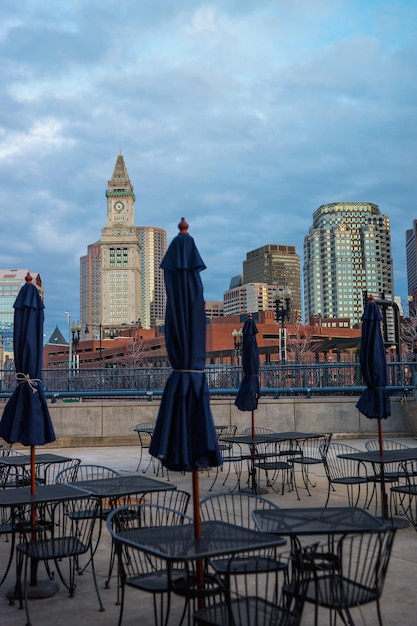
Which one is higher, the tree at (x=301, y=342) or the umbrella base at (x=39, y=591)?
the tree at (x=301, y=342)

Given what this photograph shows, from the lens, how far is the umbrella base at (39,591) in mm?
5852

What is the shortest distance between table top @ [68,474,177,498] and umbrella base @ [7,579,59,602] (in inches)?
37.4

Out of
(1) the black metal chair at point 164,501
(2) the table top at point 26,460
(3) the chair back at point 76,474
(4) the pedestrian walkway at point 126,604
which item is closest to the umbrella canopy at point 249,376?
(1) the black metal chair at point 164,501

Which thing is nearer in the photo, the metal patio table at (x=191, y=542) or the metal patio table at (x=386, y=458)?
the metal patio table at (x=191, y=542)

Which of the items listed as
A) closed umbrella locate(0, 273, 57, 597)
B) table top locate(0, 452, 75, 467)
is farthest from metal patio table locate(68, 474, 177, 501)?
table top locate(0, 452, 75, 467)

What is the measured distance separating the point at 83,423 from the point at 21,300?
12482 millimetres

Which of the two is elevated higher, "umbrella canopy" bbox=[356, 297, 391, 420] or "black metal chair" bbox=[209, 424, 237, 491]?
"umbrella canopy" bbox=[356, 297, 391, 420]

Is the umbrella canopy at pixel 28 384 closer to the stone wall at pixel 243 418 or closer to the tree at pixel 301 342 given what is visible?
the stone wall at pixel 243 418

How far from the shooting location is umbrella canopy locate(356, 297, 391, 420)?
9.40m

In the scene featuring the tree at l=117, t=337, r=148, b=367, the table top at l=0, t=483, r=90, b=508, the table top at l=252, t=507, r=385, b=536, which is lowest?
the table top at l=0, t=483, r=90, b=508

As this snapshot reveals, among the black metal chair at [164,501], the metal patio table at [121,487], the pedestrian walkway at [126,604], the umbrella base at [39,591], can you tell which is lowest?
the pedestrian walkway at [126,604]

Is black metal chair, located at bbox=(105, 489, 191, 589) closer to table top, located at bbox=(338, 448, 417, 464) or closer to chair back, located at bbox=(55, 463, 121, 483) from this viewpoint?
chair back, located at bbox=(55, 463, 121, 483)

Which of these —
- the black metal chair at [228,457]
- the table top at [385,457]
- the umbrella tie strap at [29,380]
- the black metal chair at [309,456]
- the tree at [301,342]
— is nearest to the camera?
the umbrella tie strap at [29,380]

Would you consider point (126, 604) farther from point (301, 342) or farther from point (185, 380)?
point (301, 342)
